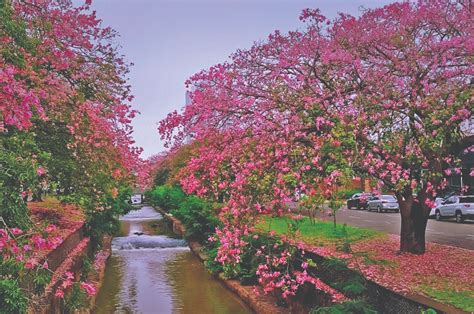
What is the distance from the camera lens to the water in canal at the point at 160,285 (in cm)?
1518

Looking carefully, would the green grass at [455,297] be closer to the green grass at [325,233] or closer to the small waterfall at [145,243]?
the green grass at [325,233]

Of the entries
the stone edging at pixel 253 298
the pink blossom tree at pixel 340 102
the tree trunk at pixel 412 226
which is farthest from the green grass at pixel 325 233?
the pink blossom tree at pixel 340 102

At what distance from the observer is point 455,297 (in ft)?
28.7

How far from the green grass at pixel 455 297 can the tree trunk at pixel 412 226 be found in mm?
3463

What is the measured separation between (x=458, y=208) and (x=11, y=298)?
27816mm

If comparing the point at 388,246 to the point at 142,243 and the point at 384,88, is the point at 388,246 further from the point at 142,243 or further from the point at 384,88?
the point at 142,243

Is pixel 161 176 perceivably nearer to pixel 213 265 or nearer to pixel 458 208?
pixel 458 208

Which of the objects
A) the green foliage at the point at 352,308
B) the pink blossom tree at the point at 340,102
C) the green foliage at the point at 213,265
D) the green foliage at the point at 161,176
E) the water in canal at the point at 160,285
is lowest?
the water in canal at the point at 160,285

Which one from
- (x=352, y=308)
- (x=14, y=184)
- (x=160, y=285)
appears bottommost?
(x=160, y=285)

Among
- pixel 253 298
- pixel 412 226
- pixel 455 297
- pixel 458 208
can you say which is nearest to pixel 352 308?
pixel 455 297

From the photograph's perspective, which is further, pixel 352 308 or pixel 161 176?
pixel 161 176

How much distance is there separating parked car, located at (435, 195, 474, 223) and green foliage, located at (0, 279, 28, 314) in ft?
88.7

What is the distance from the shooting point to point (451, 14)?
11.2 meters

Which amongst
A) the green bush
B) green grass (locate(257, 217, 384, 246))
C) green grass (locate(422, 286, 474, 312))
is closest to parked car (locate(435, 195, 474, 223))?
green grass (locate(257, 217, 384, 246))
